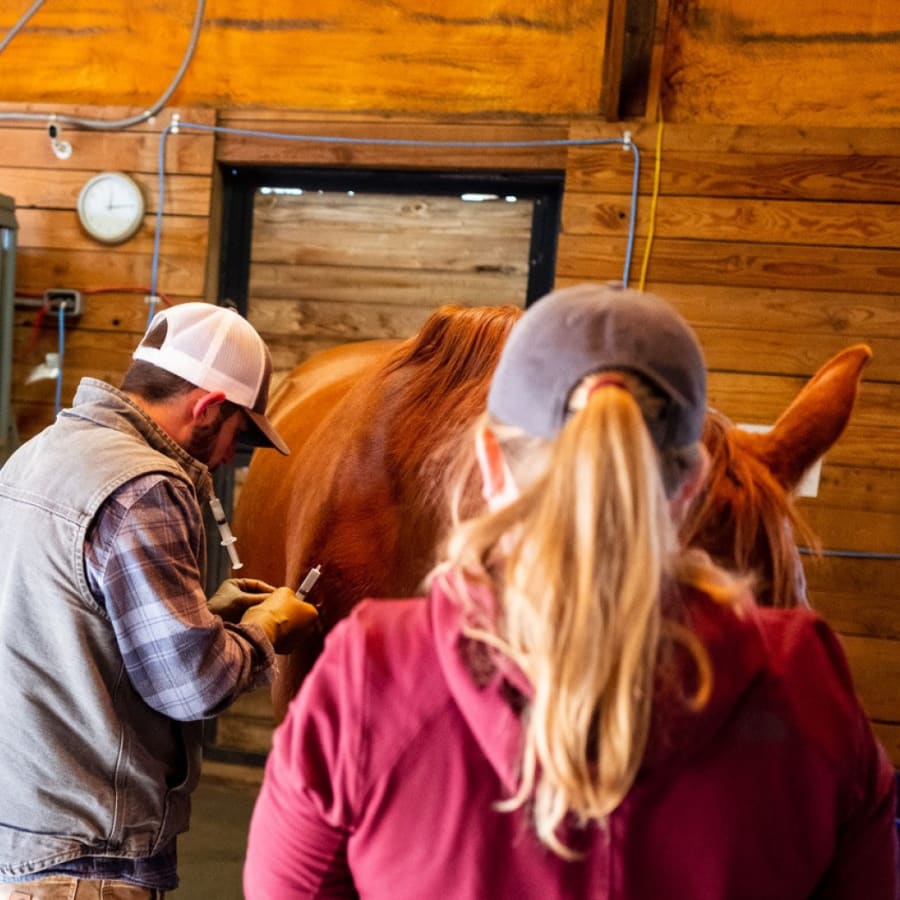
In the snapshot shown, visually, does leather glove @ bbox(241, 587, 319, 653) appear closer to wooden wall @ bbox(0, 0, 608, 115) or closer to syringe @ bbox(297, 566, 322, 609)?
syringe @ bbox(297, 566, 322, 609)

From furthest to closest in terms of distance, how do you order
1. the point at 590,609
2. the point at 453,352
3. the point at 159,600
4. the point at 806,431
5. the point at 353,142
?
the point at 353,142 → the point at 453,352 → the point at 159,600 → the point at 806,431 → the point at 590,609

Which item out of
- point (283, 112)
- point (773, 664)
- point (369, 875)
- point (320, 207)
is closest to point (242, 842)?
point (320, 207)

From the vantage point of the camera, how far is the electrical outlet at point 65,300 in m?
3.37

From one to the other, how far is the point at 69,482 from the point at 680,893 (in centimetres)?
99

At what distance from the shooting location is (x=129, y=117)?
336 cm

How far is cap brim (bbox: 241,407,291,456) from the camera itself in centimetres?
168

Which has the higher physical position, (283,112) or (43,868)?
(283,112)

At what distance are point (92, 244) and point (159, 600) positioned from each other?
241 cm

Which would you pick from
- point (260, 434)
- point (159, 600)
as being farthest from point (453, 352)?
point (159, 600)

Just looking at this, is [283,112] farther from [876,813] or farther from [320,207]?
[876,813]

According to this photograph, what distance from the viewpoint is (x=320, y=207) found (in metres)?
3.41

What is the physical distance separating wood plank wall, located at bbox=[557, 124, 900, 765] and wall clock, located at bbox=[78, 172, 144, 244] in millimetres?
1483

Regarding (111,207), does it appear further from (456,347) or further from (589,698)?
(589,698)

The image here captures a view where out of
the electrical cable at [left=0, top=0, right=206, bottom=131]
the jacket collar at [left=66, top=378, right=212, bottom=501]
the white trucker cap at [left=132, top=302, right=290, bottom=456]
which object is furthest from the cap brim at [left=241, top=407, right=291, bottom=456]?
the electrical cable at [left=0, top=0, right=206, bottom=131]
